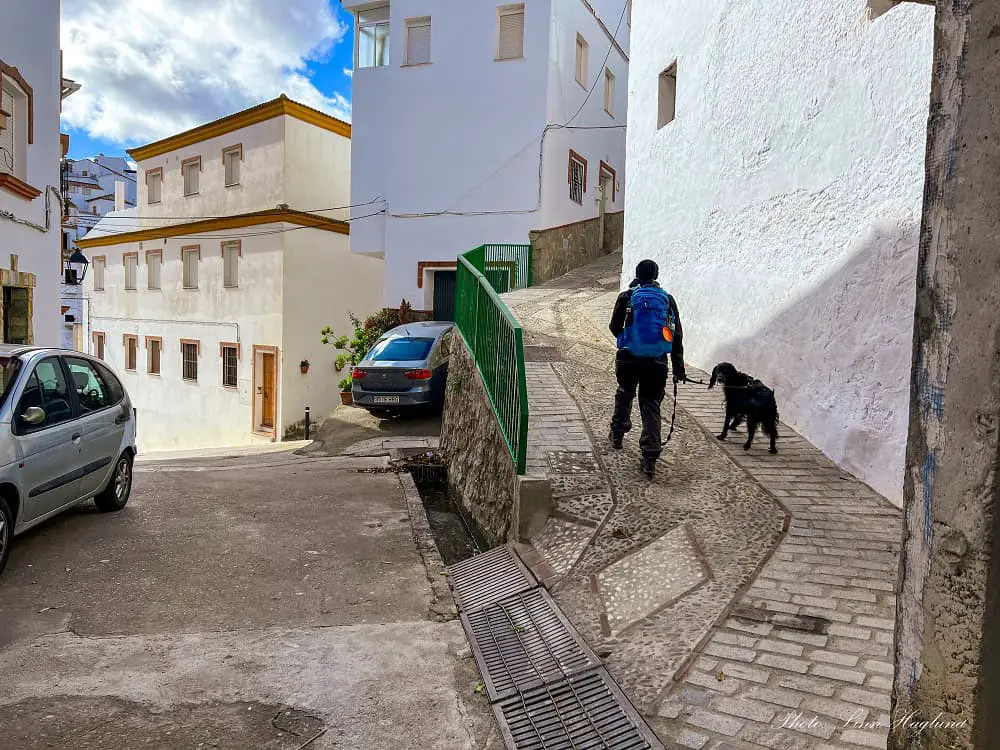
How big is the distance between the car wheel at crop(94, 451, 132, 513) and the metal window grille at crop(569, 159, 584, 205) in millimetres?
15580

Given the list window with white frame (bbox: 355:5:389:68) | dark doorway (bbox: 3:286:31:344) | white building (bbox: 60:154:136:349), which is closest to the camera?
dark doorway (bbox: 3:286:31:344)

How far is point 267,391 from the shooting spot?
21.1 m

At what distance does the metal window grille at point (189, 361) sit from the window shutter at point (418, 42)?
1134 cm

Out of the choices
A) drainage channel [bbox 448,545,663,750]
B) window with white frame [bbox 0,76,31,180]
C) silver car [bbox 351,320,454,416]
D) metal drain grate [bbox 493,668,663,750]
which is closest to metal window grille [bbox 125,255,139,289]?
window with white frame [bbox 0,76,31,180]

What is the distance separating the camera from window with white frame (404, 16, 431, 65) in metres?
19.2

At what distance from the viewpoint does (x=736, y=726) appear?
3090 mm

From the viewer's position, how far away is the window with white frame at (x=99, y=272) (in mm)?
28955

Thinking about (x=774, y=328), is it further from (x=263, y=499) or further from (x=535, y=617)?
A: (x=263, y=499)

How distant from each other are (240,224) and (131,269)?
785 centimetres

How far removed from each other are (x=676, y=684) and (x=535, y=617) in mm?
1113

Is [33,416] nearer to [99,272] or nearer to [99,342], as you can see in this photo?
[99,342]

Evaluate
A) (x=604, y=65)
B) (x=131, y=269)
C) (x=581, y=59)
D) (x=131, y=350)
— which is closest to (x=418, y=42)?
(x=581, y=59)

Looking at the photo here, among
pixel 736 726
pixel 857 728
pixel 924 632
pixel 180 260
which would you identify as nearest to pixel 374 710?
pixel 736 726

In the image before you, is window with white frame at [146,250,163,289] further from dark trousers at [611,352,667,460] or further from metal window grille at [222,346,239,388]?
dark trousers at [611,352,667,460]
